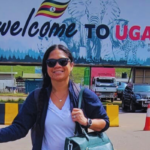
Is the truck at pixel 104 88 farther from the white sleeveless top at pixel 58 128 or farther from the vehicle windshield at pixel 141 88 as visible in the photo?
the white sleeveless top at pixel 58 128

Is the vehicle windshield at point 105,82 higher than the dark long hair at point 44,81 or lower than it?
lower

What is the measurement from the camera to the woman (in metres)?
2.66

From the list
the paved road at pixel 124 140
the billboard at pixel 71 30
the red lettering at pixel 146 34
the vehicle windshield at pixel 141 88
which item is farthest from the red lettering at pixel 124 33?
the paved road at pixel 124 140

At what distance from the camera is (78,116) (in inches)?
102

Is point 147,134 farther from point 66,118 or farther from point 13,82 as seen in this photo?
point 13,82

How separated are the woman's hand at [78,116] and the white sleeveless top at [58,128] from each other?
6cm

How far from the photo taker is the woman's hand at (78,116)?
2.60 meters

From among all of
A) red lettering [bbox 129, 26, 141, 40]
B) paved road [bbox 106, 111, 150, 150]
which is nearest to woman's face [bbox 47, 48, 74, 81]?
paved road [bbox 106, 111, 150, 150]

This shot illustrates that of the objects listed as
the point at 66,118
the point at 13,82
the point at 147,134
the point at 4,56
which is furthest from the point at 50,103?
the point at 13,82

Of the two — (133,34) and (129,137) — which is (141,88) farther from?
(129,137)

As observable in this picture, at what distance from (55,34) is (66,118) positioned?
66.4ft

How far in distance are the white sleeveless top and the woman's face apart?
0.25 meters

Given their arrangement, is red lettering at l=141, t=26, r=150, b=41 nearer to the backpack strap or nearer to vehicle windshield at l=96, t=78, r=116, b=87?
vehicle windshield at l=96, t=78, r=116, b=87

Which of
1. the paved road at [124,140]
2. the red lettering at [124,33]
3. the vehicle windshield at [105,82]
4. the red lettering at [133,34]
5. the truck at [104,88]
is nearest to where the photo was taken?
the paved road at [124,140]
